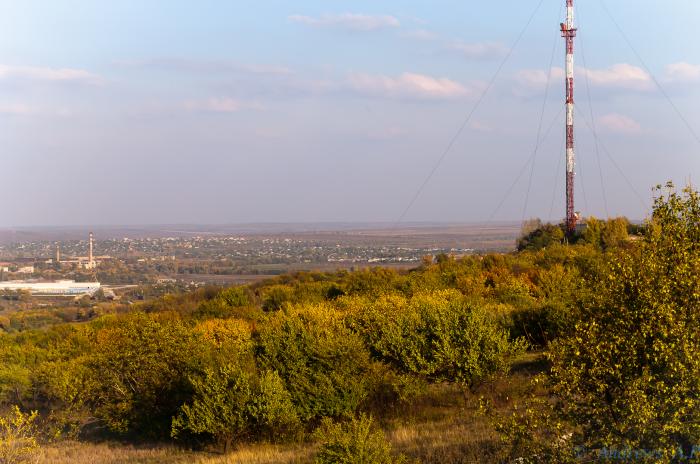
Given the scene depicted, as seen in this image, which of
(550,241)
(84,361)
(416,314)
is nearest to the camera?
(416,314)

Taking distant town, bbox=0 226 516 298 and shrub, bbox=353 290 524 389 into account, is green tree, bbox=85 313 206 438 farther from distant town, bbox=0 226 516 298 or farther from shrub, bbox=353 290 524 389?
distant town, bbox=0 226 516 298

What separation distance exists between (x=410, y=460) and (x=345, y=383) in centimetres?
602

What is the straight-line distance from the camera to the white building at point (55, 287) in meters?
102

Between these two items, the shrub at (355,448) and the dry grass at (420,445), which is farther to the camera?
the dry grass at (420,445)

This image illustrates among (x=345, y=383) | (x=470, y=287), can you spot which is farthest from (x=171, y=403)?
(x=470, y=287)

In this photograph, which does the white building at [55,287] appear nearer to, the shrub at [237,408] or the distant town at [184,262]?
the distant town at [184,262]

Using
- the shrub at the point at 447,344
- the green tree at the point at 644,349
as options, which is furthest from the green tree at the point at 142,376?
the green tree at the point at 644,349

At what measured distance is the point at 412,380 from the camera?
2119cm

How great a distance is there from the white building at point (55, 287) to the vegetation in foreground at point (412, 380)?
7036cm

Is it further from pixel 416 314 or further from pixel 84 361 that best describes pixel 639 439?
pixel 84 361

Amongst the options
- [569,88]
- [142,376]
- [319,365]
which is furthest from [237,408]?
[569,88]

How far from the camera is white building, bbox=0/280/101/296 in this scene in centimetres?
10225

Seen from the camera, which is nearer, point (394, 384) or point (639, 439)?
point (639, 439)

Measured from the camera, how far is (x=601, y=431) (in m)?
10.3
